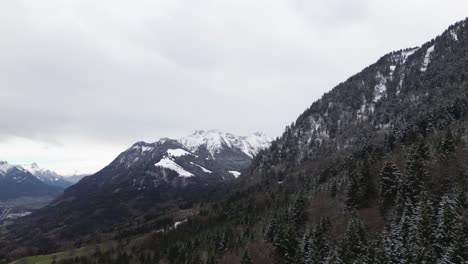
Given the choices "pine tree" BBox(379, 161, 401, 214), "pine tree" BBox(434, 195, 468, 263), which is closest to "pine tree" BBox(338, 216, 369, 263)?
"pine tree" BBox(434, 195, 468, 263)

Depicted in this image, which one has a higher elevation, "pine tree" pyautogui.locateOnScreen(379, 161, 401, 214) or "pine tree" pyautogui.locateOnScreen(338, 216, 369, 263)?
"pine tree" pyautogui.locateOnScreen(379, 161, 401, 214)

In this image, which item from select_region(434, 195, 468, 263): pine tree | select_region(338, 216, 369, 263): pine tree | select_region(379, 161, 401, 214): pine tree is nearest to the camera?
select_region(434, 195, 468, 263): pine tree

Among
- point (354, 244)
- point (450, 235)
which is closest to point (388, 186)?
point (354, 244)

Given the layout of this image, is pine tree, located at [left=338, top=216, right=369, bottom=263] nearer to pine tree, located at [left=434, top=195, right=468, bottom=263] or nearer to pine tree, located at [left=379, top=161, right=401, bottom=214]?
pine tree, located at [left=434, top=195, right=468, bottom=263]

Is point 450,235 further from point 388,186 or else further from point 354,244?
point 388,186

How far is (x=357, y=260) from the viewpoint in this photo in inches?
2813

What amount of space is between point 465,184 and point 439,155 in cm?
1826

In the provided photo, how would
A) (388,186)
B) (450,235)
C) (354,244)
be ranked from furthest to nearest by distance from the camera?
(388,186)
(354,244)
(450,235)

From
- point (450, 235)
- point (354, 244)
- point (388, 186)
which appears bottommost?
point (354, 244)

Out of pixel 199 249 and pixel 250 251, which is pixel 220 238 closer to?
pixel 199 249

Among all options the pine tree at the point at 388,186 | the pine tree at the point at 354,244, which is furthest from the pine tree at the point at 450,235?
the pine tree at the point at 388,186

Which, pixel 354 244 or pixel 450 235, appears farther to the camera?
pixel 354 244

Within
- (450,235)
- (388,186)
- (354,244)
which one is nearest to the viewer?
(450,235)

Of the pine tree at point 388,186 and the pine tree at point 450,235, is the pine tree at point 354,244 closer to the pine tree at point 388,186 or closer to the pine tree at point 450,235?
the pine tree at point 450,235
